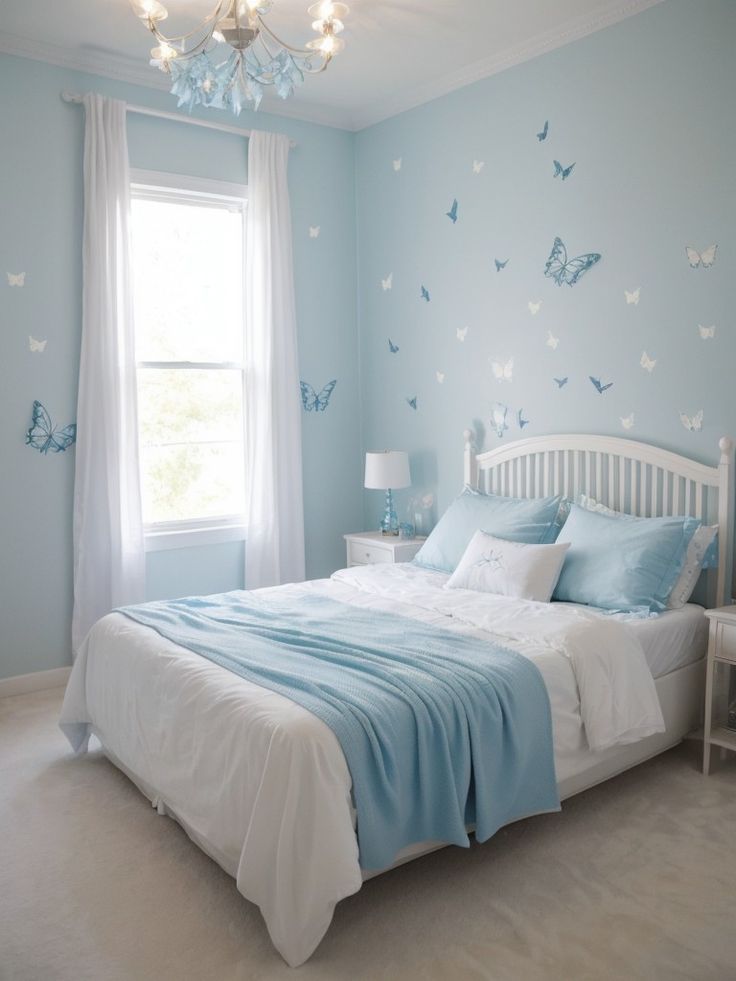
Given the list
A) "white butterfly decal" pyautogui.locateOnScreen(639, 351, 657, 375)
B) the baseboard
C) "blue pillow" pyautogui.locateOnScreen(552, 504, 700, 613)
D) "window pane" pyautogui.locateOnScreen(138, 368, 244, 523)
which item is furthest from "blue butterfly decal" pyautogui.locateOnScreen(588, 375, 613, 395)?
the baseboard

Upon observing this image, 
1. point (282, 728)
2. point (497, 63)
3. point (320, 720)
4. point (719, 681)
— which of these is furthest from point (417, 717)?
point (497, 63)

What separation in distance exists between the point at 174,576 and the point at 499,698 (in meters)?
2.52

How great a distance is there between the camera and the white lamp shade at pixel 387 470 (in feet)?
15.1

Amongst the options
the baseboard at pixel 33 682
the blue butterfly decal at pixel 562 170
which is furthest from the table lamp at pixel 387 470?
the baseboard at pixel 33 682

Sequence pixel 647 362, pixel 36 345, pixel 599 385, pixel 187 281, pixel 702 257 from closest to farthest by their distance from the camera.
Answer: pixel 702 257, pixel 647 362, pixel 599 385, pixel 36 345, pixel 187 281

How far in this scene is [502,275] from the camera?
423 cm

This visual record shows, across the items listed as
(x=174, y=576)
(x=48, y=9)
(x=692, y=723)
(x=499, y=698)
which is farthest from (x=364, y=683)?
(x=48, y=9)

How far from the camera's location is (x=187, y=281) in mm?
4562

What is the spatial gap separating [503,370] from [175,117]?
2.12 meters


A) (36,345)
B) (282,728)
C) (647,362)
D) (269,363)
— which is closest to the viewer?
(282,728)

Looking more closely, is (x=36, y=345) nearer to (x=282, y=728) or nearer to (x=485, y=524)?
(x=485, y=524)

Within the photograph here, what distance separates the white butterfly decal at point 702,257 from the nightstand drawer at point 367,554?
2058mm

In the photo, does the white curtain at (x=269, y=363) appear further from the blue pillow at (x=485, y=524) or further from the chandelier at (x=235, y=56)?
the chandelier at (x=235, y=56)

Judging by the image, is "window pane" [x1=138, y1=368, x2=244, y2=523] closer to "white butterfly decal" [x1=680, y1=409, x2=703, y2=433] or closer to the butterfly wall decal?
the butterfly wall decal
